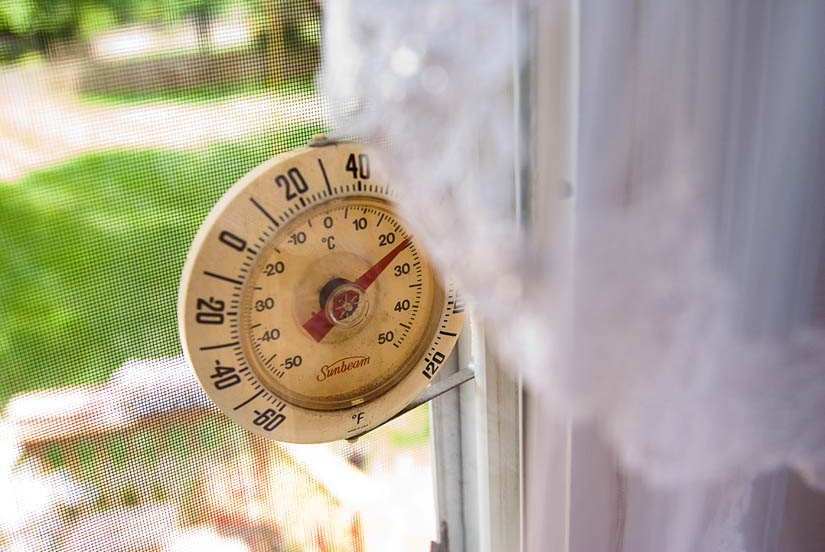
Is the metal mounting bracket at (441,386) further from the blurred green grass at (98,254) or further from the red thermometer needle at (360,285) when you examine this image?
the blurred green grass at (98,254)

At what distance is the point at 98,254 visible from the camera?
62 cm

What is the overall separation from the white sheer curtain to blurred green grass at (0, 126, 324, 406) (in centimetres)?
18

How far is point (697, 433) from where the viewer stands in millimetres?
678

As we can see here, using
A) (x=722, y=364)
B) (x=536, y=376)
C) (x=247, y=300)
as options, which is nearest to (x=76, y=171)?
(x=247, y=300)

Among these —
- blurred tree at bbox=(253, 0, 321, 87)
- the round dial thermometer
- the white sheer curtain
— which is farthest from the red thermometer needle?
blurred tree at bbox=(253, 0, 321, 87)

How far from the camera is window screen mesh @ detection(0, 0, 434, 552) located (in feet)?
1.92

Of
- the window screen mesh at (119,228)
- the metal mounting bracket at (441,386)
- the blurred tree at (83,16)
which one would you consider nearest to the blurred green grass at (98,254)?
the window screen mesh at (119,228)

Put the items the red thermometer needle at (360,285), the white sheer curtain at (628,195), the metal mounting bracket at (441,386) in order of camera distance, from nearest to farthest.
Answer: the white sheer curtain at (628,195)
the red thermometer needle at (360,285)
the metal mounting bracket at (441,386)

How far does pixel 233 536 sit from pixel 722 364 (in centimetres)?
60

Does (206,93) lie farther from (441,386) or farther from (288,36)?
(441,386)

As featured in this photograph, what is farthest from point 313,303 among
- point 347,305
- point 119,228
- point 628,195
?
point 628,195

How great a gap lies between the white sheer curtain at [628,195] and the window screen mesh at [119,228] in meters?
0.14

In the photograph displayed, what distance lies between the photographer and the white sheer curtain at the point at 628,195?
1.70ft

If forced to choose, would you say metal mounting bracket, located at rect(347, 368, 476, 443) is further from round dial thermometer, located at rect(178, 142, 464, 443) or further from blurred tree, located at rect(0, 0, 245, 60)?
blurred tree, located at rect(0, 0, 245, 60)
